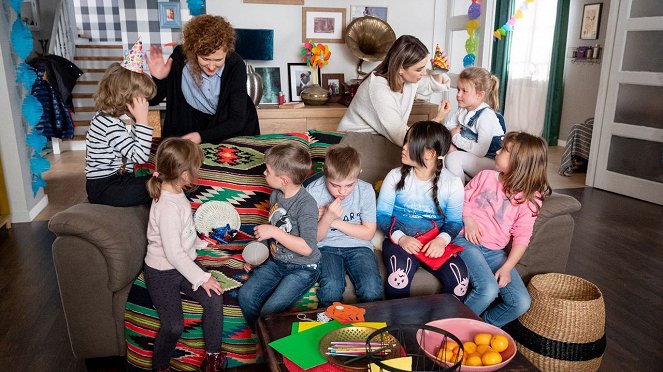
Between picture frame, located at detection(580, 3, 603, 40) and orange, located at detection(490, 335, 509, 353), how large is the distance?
5.76m

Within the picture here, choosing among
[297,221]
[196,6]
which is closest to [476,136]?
[297,221]

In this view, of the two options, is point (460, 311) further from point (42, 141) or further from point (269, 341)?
point (42, 141)

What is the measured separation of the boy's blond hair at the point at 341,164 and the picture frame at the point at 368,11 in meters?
3.26

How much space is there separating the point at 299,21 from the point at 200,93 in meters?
2.60

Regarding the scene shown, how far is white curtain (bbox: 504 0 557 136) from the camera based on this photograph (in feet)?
21.7

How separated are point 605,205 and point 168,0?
474cm

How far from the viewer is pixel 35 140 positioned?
3.99 meters

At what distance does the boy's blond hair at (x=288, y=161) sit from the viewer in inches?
74.5

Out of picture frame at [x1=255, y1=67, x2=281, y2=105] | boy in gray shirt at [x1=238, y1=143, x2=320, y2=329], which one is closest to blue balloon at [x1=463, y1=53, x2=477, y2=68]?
picture frame at [x1=255, y1=67, x2=281, y2=105]

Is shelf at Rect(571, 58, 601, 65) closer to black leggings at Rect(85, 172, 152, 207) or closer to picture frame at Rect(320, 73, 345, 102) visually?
picture frame at Rect(320, 73, 345, 102)

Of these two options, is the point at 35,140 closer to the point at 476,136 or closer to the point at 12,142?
the point at 12,142

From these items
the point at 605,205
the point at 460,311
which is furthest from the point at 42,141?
the point at 605,205

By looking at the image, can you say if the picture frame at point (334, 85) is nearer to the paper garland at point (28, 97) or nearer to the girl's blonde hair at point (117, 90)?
the paper garland at point (28, 97)

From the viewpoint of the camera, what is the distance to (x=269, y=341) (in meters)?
1.50
